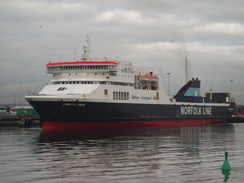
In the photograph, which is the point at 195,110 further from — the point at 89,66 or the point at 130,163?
the point at 130,163

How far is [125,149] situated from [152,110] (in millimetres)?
27353

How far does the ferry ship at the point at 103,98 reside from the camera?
40.4 metres

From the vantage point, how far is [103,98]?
42625 millimetres

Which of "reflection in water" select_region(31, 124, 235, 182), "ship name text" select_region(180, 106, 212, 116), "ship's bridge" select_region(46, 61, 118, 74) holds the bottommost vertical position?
"reflection in water" select_region(31, 124, 235, 182)

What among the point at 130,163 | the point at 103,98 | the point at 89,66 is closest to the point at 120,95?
the point at 103,98

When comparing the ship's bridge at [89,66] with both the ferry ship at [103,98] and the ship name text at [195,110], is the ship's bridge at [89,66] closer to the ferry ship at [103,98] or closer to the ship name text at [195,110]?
the ferry ship at [103,98]

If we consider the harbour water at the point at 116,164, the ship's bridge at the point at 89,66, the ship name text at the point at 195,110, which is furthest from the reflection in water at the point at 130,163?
the ship name text at the point at 195,110

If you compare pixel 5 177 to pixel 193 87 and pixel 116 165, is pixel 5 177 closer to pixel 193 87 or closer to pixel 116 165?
pixel 116 165

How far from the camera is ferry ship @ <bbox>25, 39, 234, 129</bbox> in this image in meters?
40.4

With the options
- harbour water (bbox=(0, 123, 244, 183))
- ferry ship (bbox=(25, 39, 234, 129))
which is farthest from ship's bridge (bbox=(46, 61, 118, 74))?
harbour water (bbox=(0, 123, 244, 183))

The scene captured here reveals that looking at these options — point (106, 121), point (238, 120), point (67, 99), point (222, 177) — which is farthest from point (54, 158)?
point (238, 120)

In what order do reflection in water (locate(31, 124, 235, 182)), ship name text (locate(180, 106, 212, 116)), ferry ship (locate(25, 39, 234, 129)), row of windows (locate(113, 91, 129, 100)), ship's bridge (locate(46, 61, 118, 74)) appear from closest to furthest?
reflection in water (locate(31, 124, 235, 182)) → ferry ship (locate(25, 39, 234, 129)) → ship's bridge (locate(46, 61, 118, 74)) → row of windows (locate(113, 91, 129, 100)) → ship name text (locate(180, 106, 212, 116))

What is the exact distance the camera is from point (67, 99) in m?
39.9

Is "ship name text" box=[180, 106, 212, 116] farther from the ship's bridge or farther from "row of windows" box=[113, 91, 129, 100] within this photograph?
the ship's bridge
